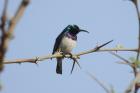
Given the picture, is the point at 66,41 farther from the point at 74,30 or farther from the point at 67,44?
the point at 74,30

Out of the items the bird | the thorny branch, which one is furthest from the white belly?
the thorny branch

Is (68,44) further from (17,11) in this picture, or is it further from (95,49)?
(17,11)

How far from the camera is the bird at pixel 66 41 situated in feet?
33.7

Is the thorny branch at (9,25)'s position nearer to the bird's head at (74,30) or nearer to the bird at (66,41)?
the bird at (66,41)

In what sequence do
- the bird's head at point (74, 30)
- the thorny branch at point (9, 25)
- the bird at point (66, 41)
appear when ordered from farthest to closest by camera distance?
the bird's head at point (74, 30) < the bird at point (66, 41) < the thorny branch at point (9, 25)

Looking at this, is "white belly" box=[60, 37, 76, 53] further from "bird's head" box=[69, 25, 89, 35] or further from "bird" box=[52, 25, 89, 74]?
"bird's head" box=[69, 25, 89, 35]

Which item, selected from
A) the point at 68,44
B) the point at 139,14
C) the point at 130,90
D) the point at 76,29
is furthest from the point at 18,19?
the point at 76,29

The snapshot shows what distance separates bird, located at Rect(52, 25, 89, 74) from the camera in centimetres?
1026

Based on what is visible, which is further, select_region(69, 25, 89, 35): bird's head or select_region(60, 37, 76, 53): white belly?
select_region(69, 25, 89, 35): bird's head

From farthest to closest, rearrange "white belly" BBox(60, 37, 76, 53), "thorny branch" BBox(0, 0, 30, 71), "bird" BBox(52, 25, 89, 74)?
"bird" BBox(52, 25, 89, 74)
"white belly" BBox(60, 37, 76, 53)
"thorny branch" BBox(0, 0, 30, 71)

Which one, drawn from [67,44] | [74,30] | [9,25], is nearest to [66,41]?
[67,44]

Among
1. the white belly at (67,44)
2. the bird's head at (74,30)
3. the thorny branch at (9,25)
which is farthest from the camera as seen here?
the bird's head at (74,30)

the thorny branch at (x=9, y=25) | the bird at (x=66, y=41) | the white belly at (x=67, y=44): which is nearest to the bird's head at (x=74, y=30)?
the bird at (x=66, y=41)

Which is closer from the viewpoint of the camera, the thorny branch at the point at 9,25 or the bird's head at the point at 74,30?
the thorny branch at the point at 9,25
